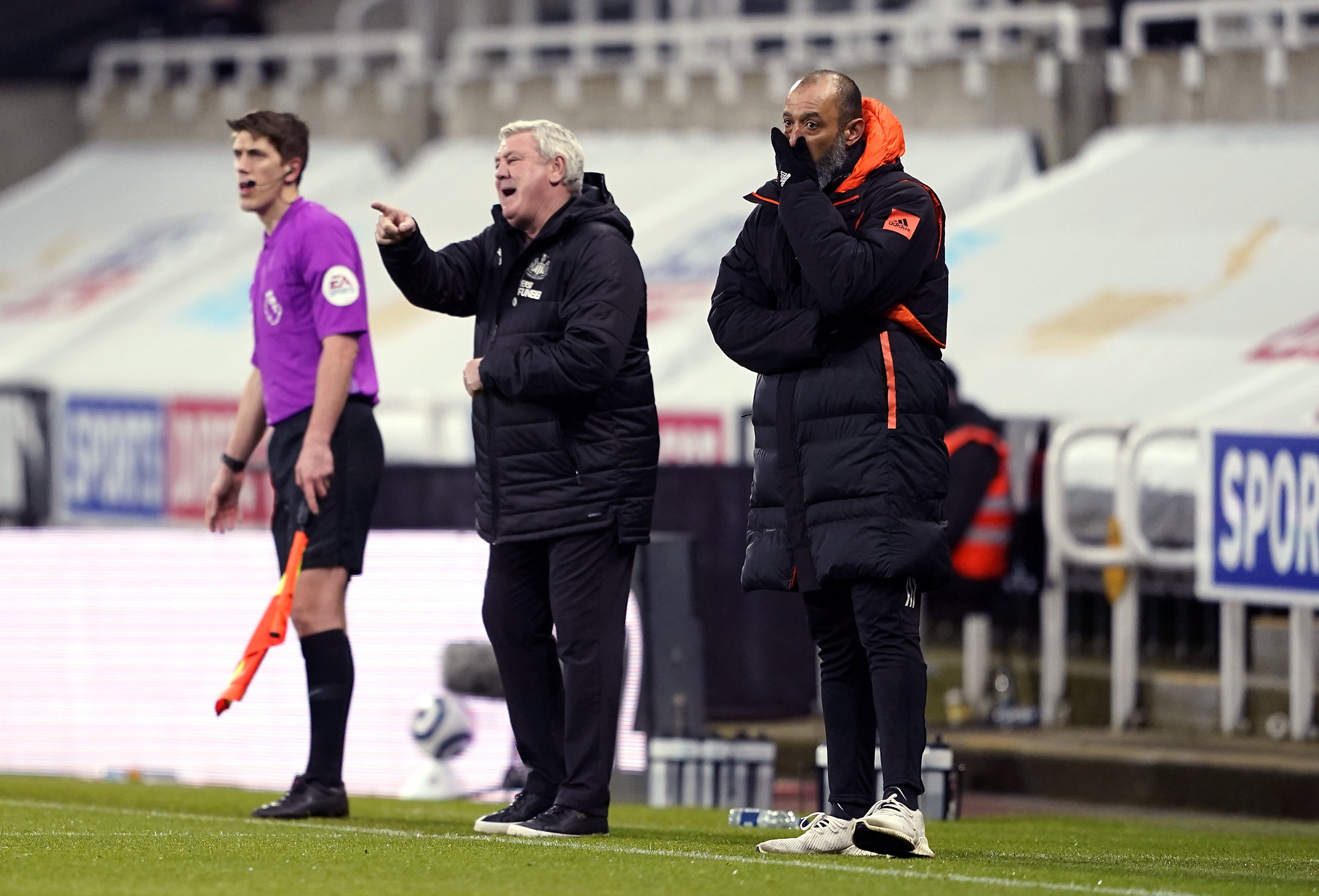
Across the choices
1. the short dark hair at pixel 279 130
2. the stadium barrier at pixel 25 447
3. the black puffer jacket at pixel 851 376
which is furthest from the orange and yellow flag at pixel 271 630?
the stadium barrier at pixel 25 447

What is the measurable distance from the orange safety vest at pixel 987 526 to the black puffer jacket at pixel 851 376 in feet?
14.1

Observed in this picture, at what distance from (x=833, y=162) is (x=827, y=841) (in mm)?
1562

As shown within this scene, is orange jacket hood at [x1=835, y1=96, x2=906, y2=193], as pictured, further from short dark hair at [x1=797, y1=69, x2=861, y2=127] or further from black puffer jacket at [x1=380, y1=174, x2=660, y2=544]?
black puffer jacket at [x1=380, y1=174, x2=660, y2=544]

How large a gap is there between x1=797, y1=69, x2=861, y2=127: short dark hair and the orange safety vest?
4.45 meters

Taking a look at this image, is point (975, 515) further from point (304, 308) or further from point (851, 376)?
point (851, 376)

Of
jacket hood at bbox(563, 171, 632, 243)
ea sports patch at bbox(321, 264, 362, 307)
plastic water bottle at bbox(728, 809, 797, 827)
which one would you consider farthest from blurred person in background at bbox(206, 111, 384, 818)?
plastic water bottle at bbox(728, 809, 797, 827)

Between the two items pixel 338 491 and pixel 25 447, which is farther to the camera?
pixel 25 447

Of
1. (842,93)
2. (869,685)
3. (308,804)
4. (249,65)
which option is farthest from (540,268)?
(249,65)

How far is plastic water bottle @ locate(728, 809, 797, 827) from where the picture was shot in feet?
23.4

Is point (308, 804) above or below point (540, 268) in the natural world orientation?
below

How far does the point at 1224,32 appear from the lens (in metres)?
17.0

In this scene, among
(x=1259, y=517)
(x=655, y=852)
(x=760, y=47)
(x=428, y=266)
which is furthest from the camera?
(x=760, y=47)

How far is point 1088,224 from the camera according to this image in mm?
15070

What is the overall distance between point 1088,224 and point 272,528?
346 inches
